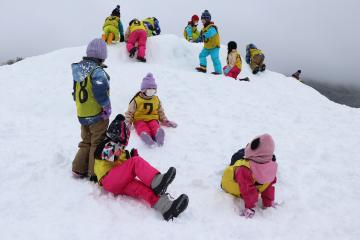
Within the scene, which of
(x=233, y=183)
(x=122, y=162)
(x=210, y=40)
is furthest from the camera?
(x=210, y=40)

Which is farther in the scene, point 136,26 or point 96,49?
point 136,26

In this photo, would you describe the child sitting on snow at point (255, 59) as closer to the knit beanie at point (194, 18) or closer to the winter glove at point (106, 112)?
the knit beanie at point (194, 18)

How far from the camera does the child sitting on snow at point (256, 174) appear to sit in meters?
4.54

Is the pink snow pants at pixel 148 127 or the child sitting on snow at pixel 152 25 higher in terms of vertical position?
the child sitting on snow at pixel 152 25

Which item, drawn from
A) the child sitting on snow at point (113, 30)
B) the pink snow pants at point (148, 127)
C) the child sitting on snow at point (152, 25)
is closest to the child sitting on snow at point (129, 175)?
the pink snow pants at point (148, 127)

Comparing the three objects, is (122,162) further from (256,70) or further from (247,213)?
(256,70)

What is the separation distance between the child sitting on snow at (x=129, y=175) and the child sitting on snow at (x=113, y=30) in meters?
8.26

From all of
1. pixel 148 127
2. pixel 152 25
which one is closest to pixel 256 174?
pixel 148 127

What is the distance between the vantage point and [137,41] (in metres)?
11.7

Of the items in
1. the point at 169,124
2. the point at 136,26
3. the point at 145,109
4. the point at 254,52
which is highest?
the point at 136,26

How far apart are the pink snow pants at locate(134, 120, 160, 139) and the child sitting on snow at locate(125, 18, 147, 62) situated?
498cm

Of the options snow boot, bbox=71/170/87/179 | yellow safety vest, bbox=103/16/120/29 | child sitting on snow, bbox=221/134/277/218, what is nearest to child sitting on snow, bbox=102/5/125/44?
yellow safety vest, bbox=103/16/120/29

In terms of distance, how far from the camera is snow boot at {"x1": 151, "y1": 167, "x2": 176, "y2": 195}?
169 inches

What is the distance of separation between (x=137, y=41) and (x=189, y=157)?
6655mm
